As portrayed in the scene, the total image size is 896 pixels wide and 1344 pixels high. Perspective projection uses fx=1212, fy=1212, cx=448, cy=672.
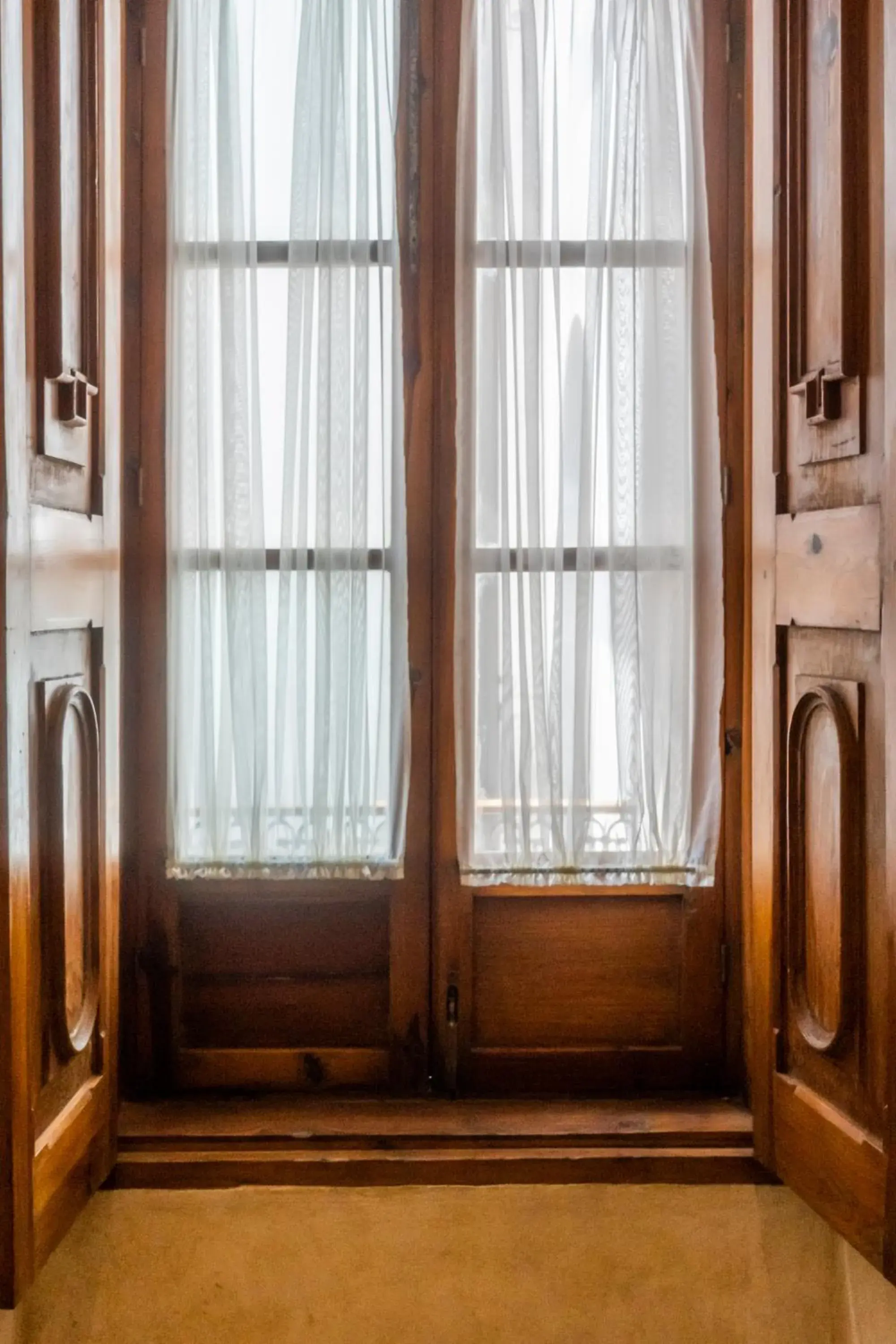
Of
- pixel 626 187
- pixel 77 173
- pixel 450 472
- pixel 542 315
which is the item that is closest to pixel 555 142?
pixel 626 187

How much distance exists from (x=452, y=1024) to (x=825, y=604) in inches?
37.1

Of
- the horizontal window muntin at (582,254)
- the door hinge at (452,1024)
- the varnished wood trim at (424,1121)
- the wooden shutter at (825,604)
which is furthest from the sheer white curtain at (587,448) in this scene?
the varnished wood trim at (424,1121)

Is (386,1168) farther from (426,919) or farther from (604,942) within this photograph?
(604,942)

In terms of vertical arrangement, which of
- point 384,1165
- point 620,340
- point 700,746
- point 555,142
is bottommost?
point 384,1165

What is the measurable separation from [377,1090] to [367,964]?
0.22 metres

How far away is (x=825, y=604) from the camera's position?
1.67m

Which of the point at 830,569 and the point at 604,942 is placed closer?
the point at 830,569

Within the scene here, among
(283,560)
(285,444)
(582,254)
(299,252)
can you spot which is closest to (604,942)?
(283,560)

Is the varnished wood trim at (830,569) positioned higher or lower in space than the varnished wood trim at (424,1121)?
higher

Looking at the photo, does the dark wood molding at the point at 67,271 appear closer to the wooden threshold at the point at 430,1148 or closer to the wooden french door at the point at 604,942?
the wooden french door at the point at 604,942

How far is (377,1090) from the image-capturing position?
6.84 ft

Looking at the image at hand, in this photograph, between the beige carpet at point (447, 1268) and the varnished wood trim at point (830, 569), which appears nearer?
the varnished wood trim at point (830, 569)

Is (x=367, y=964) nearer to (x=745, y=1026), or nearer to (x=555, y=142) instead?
(x=745, y=1026)

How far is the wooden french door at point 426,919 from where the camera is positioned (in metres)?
2.01
